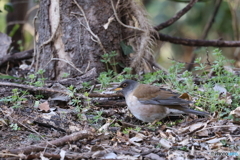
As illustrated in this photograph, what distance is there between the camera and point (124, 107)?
6.22 metres

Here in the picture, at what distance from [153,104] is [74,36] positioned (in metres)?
2.62

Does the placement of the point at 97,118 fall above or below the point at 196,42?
below

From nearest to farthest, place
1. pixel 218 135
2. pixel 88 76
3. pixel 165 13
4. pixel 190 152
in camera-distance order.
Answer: pixel 190 152 < pixel 218 135 < pixel 88 76 < pixel 165 13

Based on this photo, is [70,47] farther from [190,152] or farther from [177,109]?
[190,152]

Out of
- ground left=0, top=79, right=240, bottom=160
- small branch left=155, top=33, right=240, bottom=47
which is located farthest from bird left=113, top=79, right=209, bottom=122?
small branch left=155, top=33, right=240, bottom=47

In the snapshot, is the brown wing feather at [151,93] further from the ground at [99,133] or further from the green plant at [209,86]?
the green plant at [209,86]

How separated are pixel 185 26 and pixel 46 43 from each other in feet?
24.4

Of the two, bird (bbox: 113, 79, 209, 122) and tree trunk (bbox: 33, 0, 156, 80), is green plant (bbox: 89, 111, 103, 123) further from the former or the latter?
tree trunk (bbox: 33, 0, 156, 80)

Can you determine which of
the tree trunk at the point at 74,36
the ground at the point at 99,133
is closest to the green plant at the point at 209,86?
the ground at the point at 99,133

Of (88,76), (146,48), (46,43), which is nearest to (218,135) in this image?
(88,76)

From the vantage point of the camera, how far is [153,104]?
567cm

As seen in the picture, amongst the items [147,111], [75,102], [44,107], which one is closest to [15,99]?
[44,107]

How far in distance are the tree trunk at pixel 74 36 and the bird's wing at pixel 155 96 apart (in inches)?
72.0

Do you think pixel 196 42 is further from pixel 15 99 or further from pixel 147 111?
pixel 15 99
